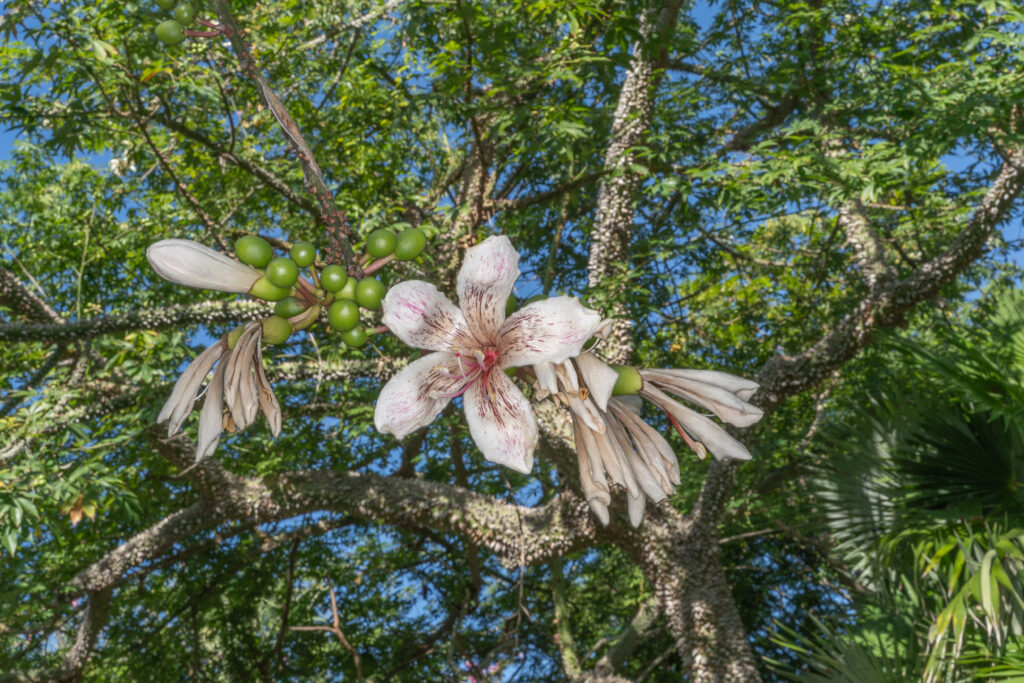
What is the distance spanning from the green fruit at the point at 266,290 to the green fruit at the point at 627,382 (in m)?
0.26

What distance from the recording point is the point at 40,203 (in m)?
5.72

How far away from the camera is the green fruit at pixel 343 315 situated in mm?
567

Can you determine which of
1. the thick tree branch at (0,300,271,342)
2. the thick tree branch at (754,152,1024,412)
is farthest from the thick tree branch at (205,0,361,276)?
the thick tree branch at (754,152,1024,412)

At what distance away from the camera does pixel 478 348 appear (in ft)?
1.94

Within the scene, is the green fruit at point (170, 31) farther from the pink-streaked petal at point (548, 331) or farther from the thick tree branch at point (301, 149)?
the pink-streaked petal at point (548, 331)

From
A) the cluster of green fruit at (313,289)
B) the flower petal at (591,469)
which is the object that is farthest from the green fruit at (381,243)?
the flower petal at (591,469)

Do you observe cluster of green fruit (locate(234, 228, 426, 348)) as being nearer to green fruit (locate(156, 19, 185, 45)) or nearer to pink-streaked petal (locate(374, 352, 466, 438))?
pink-streaked petal (locate(374, 352, 466, 438))

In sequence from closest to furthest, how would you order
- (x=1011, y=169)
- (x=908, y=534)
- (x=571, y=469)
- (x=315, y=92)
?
(x=908, y=534), (x=571, y=469), (x=1011, y=169), (x=315, y=92)

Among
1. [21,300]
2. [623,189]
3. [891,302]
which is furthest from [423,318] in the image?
[891,302]

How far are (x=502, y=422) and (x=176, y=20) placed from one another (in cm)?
47

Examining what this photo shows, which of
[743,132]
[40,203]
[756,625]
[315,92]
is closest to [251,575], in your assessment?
[40,203]

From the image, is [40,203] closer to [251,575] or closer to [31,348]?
[31,348]

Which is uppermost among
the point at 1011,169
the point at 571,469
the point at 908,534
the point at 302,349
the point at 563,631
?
the point at 302,349

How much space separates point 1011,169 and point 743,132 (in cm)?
198
